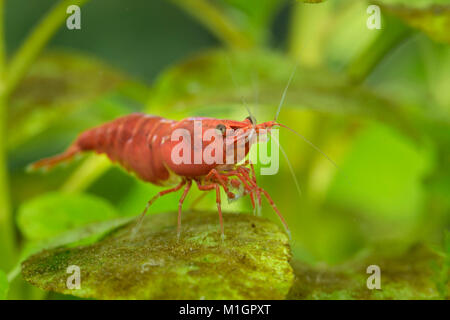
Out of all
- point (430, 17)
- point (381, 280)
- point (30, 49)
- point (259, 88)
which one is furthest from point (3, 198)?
point (430, 17)

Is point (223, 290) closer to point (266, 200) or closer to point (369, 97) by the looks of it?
point (266, 200)

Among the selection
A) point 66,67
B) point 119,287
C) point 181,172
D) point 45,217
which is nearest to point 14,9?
point 66,67

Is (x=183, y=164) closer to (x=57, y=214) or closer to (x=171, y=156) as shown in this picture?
(x=171, y=156)

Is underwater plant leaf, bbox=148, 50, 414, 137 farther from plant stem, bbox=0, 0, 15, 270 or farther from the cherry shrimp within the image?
plant stem, bbox=0, 0, 15, 270

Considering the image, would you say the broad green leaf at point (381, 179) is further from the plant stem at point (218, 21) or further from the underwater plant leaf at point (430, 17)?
the underwater plant leaf at point (430, 17)

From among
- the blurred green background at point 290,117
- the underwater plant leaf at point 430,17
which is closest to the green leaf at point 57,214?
the blurred green background at point 290,117

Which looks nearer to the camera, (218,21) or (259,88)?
(259,88)

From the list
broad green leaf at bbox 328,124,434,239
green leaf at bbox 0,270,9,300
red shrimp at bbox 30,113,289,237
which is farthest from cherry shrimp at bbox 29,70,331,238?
broad green leaf at bbox 328,124,434,239
